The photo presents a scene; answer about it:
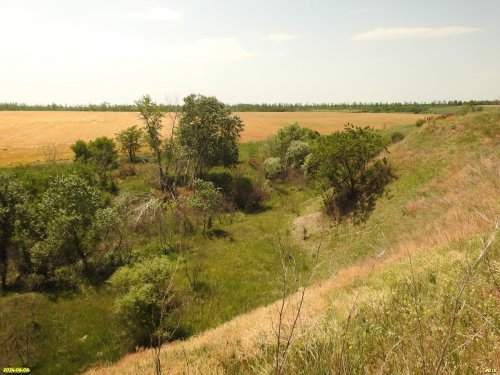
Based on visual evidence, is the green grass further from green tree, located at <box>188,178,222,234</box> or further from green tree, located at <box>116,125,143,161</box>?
green tree, located at <box>116,125,143,161</box>

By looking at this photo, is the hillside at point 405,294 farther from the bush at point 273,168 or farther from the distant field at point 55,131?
the distant field at point 55,131

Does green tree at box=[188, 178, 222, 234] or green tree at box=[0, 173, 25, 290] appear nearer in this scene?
green tree at box=[0, 173, 25, 290]

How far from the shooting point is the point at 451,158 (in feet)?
90.4

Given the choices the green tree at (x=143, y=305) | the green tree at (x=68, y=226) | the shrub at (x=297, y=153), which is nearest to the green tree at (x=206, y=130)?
the shrub at (x=297, y=153)

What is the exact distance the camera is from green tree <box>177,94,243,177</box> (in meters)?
44.4

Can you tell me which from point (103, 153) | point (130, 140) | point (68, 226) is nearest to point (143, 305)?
point (68, 226)

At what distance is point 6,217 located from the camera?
69.4 feet

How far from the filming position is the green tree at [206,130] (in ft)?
146

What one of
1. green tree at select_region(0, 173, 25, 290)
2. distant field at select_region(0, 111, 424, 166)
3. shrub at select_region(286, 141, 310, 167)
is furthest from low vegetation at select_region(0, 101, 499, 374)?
distant field at select_region(0, 111, 424, 166)

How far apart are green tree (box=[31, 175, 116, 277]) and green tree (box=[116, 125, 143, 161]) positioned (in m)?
33.3

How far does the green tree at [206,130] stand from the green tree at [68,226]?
2078 centimetres

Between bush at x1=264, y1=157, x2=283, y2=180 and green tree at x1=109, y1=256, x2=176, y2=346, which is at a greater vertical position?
bush at x1=264, y1=157, x2=283, y2=180

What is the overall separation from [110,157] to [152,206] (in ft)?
85.3

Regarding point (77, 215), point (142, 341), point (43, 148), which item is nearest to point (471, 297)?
point (142, 341)
